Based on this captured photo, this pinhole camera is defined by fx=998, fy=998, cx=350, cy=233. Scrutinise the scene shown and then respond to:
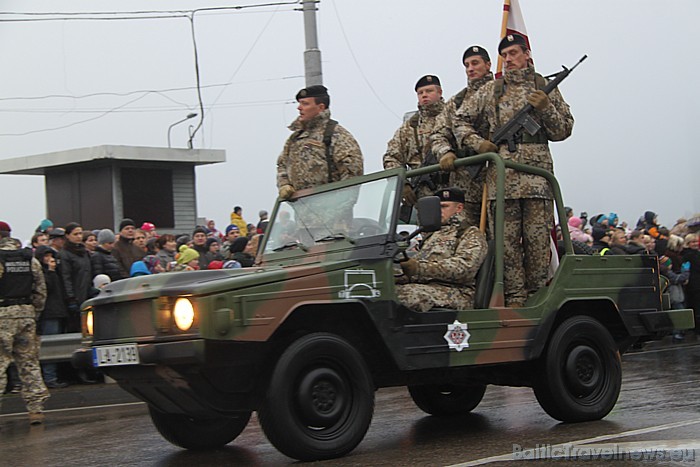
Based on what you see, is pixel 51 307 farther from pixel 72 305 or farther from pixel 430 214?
pixel 430 214

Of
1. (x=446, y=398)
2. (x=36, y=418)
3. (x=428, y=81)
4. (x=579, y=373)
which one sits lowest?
(x=36, y=418)

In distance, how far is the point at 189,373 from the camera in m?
5.92

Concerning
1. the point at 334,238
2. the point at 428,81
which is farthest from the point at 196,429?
the point at 428,81

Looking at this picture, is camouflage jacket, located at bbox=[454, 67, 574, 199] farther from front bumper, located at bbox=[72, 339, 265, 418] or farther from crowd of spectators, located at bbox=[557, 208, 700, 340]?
crowd of spectators, located at bbox=[557, 208, 700, 340]

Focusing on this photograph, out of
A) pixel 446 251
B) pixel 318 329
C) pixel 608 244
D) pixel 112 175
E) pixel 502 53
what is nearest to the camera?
pixel 318 329

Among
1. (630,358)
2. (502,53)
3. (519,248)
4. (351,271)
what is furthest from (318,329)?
(630,358)

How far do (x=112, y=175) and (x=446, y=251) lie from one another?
13829mm

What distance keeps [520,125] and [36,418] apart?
5424mm

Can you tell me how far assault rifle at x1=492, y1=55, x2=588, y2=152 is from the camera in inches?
317

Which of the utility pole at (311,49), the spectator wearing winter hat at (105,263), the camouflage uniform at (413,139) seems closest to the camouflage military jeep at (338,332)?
the camouflage uniform at (413,139)

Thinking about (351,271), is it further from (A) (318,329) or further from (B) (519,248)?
(B) (519,248)

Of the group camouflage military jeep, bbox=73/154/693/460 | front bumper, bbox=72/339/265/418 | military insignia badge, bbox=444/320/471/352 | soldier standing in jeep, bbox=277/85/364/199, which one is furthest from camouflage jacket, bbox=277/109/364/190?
front bumper, bbox=72/339/265/418

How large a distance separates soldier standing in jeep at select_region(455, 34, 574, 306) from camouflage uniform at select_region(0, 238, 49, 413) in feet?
16.4

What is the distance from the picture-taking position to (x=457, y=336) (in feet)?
22.5
